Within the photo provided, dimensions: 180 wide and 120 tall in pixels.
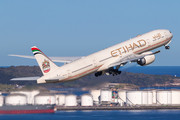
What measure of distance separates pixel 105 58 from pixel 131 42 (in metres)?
7.06

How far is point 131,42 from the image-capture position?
73438 millimetres

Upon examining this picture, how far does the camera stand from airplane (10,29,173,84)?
64.9 meters

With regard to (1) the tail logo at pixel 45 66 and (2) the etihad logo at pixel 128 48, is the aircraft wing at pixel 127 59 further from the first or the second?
(1) the tail logo at pixel 45 66

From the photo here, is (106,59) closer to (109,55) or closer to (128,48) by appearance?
(109,55)

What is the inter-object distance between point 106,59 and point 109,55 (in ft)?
3.30

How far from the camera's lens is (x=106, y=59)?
2741 inches

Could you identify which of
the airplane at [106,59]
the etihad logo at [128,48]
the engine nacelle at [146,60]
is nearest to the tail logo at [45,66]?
the airplane at [106,59]

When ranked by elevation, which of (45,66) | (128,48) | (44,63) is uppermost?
(128,48)

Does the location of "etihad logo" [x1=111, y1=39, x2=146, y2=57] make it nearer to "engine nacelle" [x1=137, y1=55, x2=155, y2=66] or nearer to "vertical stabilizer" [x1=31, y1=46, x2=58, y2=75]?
"engine nacelle" [x1=137, y1=55, x2=155, y2=66]

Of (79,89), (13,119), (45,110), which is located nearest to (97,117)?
(45,110)

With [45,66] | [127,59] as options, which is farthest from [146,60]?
[45,66]

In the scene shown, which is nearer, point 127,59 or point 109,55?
point 109,55

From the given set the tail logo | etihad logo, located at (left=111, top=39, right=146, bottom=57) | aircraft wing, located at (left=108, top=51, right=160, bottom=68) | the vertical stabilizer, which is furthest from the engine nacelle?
the tail logo

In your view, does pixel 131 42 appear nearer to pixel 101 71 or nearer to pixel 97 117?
pixel 101 71
